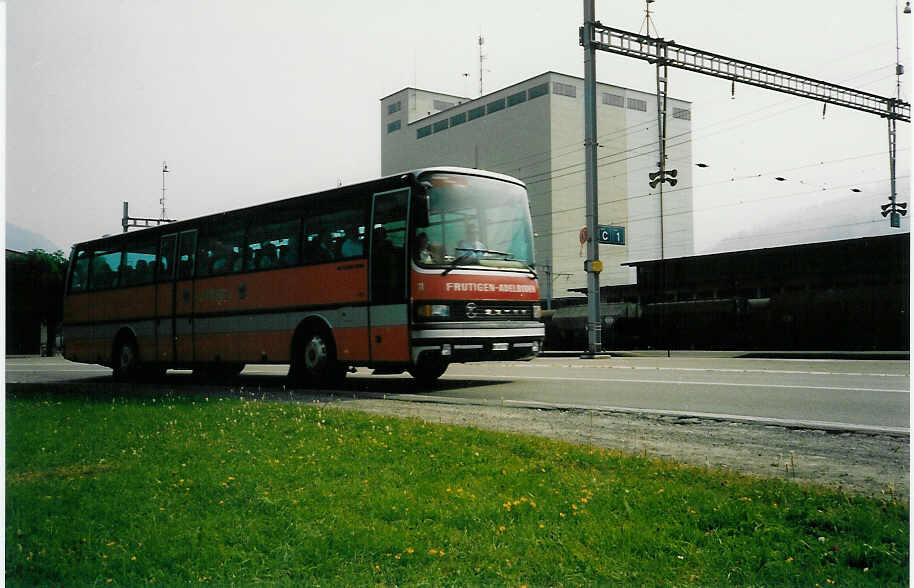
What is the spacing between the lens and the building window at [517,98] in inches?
1823

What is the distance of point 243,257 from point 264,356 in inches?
69.2

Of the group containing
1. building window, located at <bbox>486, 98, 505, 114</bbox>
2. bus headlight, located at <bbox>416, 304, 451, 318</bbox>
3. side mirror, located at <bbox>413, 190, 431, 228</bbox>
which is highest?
building window, located at <bbox>486, 98, 505, 114</bbox>

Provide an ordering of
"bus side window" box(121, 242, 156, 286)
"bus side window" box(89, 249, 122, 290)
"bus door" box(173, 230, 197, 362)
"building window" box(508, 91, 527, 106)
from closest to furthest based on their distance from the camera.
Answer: "bus door" box(173, 230, 197, 362) → "bus side window" box(121, 242, 156, 286) → "bus side window" box(89, 249, 122, 290) → "building window" box(508, 91, 527, 106)

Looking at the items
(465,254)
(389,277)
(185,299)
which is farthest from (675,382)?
(185,299)

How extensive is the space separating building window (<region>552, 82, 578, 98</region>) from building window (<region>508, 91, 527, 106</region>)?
174cm

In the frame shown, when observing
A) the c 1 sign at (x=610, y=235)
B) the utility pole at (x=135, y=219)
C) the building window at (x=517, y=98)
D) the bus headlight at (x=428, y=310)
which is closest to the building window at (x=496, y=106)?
the building window at (x=517, y=98)

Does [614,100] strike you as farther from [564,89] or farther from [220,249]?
[564,89]

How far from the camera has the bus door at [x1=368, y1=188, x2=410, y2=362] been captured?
11.4m

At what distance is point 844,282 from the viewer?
2519 centimetres

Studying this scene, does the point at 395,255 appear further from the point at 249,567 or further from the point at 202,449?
the point at 249,567

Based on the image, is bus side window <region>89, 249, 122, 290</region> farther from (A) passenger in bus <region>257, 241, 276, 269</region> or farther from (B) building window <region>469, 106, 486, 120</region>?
(B) building window <region>469, 106, 486, 120</region>

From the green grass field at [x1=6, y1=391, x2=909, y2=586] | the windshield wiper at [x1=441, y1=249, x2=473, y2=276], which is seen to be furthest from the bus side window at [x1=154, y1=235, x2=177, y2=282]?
the green grass field at [x1=6, y1=391, x2=909, y2=586]

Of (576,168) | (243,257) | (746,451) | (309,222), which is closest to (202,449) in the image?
(746,451)

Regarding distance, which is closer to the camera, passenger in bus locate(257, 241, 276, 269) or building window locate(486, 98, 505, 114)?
passenger in bus locate(257, 241, 276, 269)
